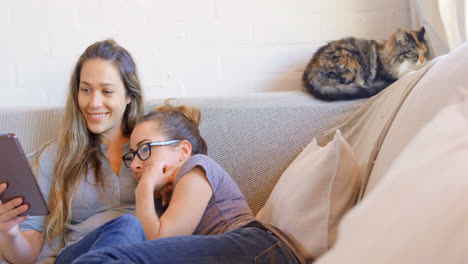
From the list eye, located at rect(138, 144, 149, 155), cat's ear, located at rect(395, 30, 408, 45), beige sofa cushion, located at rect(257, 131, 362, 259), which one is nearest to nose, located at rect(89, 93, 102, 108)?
eye, located at rect(138, 144, 149, 155)

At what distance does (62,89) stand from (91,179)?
0.66m

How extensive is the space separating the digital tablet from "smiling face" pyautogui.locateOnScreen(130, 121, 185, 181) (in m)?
0.28

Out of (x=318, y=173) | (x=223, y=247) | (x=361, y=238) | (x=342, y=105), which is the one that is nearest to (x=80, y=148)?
(x=223, y=247)

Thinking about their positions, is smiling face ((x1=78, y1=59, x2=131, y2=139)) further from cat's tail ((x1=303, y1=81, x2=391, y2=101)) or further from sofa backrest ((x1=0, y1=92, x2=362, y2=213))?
cat's tail ((x1=303, y1=81, x2=391, y2=101))

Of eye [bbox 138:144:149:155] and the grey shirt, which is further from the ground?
eye [bbox 138:144:149:155]

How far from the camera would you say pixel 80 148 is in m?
1.43

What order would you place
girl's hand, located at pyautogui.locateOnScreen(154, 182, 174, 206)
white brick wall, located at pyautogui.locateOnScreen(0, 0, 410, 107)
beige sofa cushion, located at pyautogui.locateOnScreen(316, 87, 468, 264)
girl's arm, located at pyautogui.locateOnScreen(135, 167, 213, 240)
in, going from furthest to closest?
1. white brick wall, located at pyautogui.locateOnScreen(0, 0, 410, 107)
2. girl's hand, located at pyautogui.locateOnScreen(154, 182, 174, 206)
3. girl's arm, located at pyautogui.locateOnScreen(135, 167, 213, 240)
4. beige sofa cushion, located at pyautogui.locateOnScreen(316, 87, 468, 264)

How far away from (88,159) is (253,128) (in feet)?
1.94

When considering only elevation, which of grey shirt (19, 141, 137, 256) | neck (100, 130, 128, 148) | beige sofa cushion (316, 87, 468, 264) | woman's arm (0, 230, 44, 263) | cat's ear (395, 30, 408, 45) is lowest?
woman's arm (0, 230, 44, 263)

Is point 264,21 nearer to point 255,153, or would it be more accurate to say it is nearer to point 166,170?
point 255,153

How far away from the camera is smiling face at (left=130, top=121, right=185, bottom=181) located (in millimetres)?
1272

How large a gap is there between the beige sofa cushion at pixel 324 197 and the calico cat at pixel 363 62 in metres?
0.67

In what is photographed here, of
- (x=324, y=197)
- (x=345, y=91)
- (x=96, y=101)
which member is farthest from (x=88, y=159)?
(x=345, y=91)

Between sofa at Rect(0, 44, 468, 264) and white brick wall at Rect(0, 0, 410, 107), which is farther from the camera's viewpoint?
white brick wall at Rect(0, 0, 410, 107)
